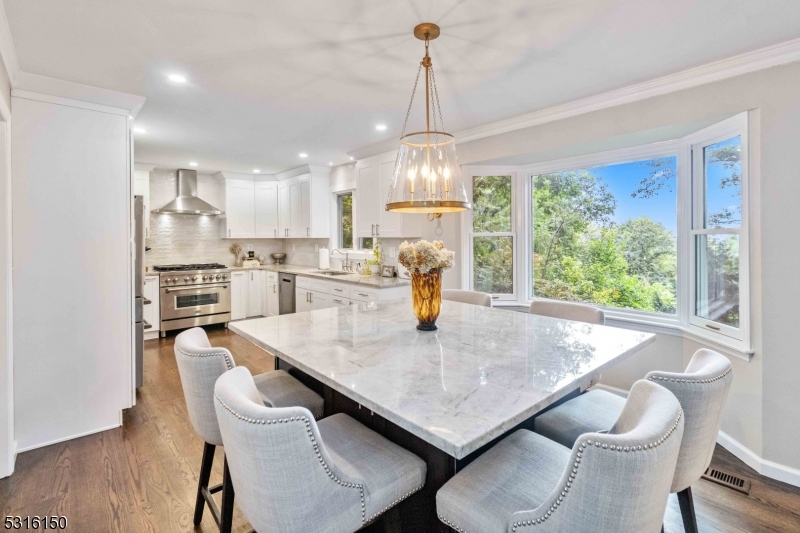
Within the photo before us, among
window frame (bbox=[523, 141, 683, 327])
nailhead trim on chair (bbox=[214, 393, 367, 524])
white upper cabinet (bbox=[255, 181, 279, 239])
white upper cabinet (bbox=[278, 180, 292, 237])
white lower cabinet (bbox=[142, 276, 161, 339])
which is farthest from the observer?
white upper cabinet (bbox=[255, 181, 279, 239])

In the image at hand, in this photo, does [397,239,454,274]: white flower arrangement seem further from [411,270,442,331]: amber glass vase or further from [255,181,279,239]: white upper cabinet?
[255,181,279,239]: white upper cabinet

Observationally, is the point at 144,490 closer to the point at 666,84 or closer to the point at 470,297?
the point at 470,297

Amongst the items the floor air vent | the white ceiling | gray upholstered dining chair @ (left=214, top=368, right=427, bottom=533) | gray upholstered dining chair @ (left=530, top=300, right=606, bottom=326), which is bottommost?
the floor air vent

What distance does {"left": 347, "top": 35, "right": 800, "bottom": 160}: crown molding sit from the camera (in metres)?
2.15

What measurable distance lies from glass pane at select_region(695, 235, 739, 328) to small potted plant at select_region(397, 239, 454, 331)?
1991mm

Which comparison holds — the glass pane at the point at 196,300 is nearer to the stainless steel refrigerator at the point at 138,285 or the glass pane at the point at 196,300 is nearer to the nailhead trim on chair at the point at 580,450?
the stainless steel refrigerator at the point at 138,285

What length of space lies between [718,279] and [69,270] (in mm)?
4427

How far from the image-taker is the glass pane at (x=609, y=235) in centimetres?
316

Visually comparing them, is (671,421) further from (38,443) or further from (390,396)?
(38,443)

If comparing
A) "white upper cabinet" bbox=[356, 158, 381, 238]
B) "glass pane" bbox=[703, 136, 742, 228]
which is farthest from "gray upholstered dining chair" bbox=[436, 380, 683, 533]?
"white upper cabinet" bbox=[356, 158, 381, 238]

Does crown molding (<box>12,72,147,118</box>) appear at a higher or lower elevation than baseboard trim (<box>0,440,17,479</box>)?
higher

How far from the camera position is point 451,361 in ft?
5.15

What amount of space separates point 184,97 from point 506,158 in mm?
2705

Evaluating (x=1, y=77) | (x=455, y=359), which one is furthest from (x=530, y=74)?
(x=1, y=77)
